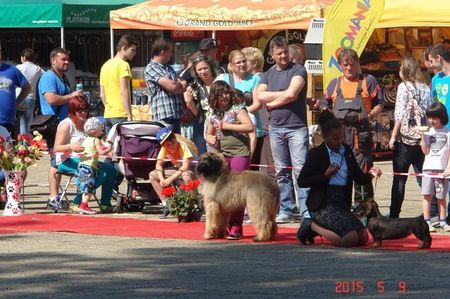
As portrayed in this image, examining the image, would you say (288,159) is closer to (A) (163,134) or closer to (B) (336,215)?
(A) (163,134)

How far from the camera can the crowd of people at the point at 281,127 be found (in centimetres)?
1164

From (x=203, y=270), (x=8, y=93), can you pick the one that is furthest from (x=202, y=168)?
(x=8, y=93)

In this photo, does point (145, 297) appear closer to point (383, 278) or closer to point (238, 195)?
point (383, 278)

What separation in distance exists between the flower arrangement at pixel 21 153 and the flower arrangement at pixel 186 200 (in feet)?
5.99

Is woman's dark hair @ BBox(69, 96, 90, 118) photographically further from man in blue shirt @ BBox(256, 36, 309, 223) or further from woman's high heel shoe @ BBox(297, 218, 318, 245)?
woman's high heel shoe @ BBox(297, 218, 318, 245)

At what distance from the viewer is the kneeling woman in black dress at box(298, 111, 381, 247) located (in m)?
11.3

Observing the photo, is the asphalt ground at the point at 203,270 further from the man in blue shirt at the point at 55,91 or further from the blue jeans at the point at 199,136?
the man in blue shirt at the point at 55,91

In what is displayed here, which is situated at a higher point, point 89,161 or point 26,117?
point 26,117

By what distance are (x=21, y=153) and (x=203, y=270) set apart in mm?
5071

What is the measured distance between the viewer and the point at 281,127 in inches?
529

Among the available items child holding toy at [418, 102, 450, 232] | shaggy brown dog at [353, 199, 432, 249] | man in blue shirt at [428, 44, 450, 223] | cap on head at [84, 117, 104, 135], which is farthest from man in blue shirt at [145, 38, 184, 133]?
shaggy brown dog at [353, 199, 432, 249]

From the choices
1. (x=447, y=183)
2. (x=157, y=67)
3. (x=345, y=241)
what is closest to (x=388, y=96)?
(x=157, y=67)

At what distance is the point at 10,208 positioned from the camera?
47.3ft

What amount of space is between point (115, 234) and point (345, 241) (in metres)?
2.58
